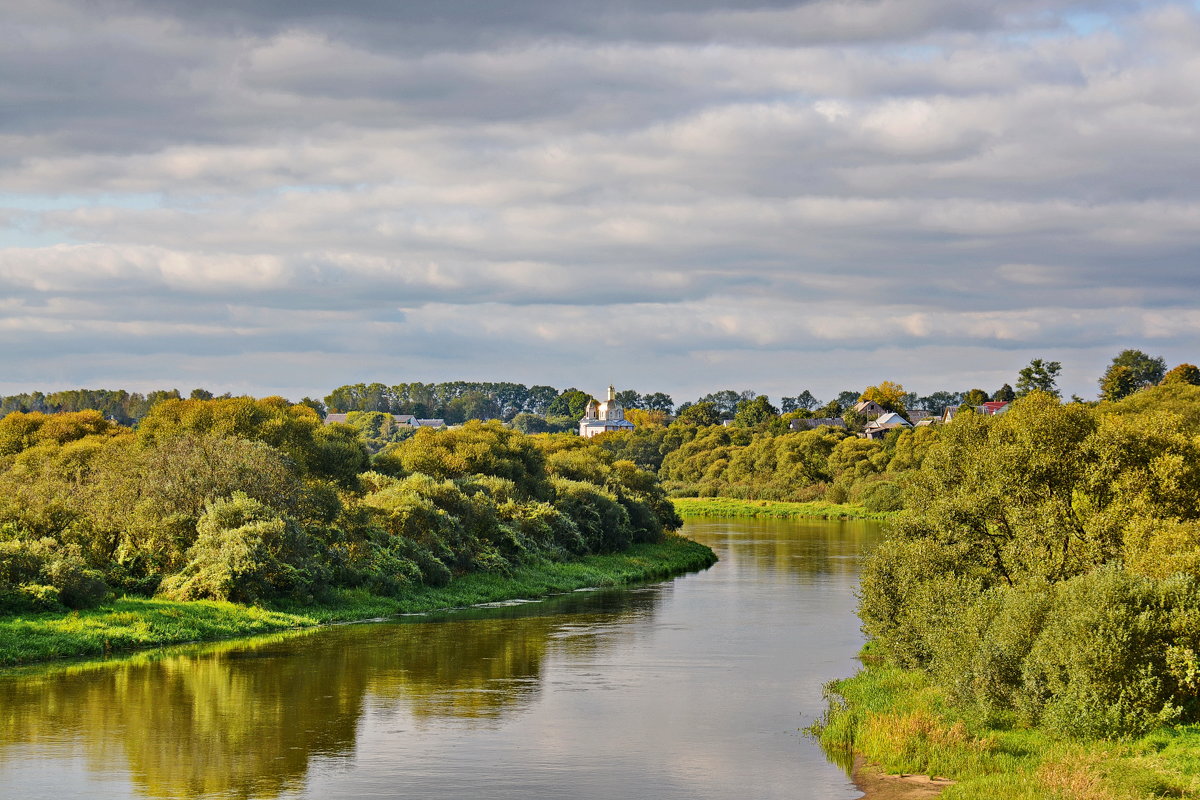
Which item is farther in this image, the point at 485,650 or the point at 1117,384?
the point at 1117,384

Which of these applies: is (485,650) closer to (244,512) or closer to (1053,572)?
(244,512)

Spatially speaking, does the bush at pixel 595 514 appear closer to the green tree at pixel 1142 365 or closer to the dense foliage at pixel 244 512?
the dense foliage at pixel 244 512

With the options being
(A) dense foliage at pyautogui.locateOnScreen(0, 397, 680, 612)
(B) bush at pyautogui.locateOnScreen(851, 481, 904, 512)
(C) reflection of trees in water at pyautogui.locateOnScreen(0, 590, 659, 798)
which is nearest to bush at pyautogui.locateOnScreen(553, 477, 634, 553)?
(A) dense foliage at pyautogui.locateOnScreen(0, 397, 680, 612)

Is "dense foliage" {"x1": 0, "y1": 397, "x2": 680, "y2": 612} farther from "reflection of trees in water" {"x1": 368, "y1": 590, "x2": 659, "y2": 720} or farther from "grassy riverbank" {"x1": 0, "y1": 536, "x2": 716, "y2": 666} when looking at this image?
"reflection of trees in water" {"x1": 368, "y1": 590, "x2": 659, "y2": 720}

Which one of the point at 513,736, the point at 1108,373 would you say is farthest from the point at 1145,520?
the point at 1108,373

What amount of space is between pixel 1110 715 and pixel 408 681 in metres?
22.0

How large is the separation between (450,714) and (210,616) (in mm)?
18692

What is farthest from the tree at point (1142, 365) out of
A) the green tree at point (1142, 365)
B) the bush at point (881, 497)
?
the bush at point (881, 497)

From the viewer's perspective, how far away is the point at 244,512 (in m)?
52.1

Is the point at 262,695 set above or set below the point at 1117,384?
below

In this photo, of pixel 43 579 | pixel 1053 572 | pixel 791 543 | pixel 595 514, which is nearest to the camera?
pixel 1053 572

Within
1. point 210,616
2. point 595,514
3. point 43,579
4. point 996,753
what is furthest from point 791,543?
point 996,753

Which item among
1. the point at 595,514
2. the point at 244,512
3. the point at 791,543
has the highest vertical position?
the point at 244,512

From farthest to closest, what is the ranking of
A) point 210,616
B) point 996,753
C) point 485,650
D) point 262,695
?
point 210,616
point 485,650
point 262,695
point 996,753
